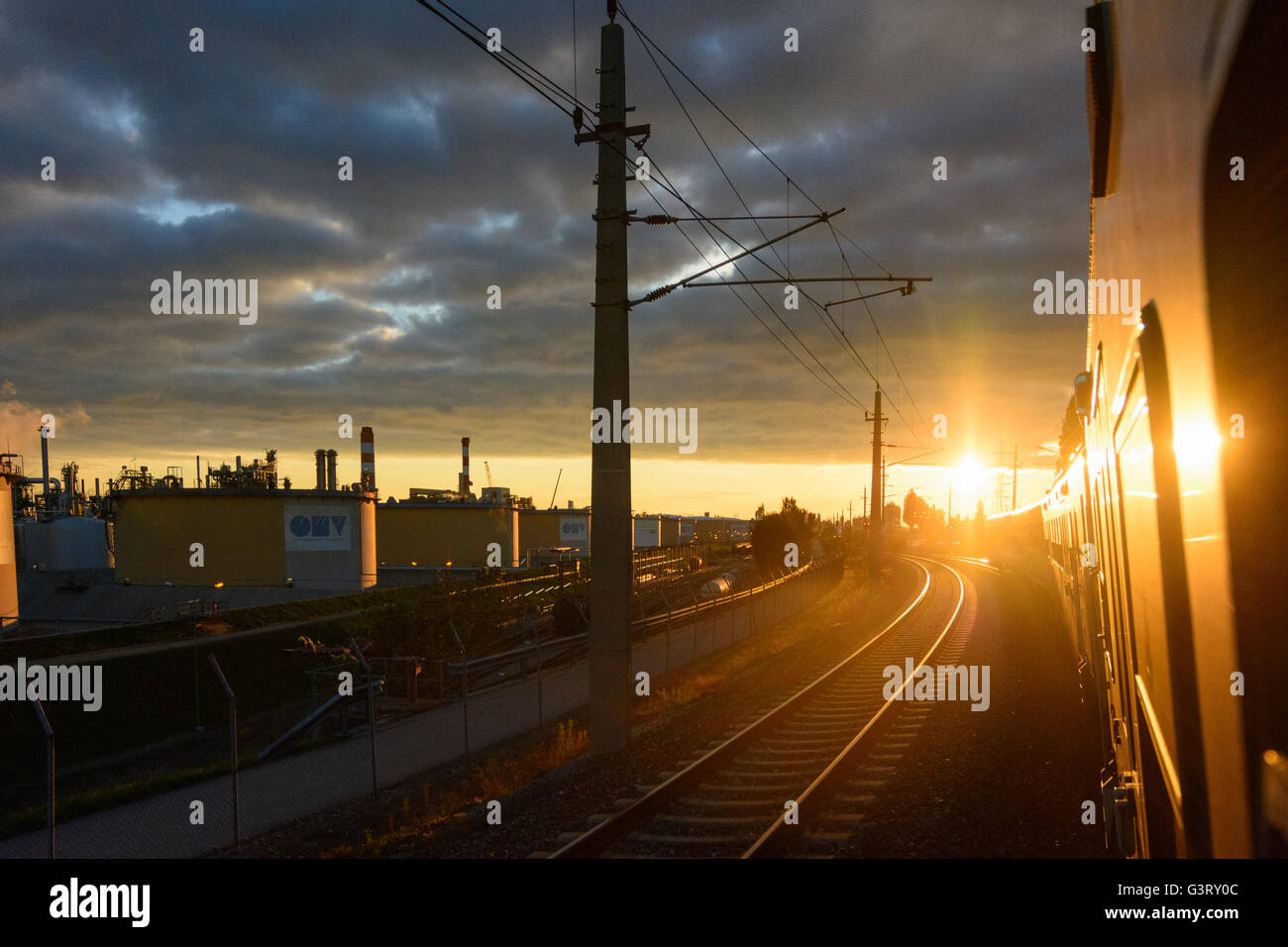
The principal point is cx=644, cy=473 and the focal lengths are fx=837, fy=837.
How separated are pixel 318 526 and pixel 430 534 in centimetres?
1626

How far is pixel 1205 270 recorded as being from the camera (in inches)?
63.6

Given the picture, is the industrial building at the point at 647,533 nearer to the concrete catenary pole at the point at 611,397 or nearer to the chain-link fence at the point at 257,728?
the chain-link fence at the point at 257,728

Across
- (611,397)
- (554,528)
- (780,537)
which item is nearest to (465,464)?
(554,528)

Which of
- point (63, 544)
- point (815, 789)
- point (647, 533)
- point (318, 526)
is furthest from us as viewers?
point (647, 533)

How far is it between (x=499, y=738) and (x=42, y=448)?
9605 centimetres

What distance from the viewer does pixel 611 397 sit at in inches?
520

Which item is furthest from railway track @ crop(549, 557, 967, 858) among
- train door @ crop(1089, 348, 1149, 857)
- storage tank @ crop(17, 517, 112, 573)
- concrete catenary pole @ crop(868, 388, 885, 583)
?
storage tank @ crop(17, 517, 112, 573)

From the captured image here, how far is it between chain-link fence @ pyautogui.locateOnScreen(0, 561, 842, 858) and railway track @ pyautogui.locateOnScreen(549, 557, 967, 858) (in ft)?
15.1

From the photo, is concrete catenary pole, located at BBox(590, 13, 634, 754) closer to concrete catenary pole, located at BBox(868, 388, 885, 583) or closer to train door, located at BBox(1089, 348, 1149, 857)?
train door, located at BBox(1089, 348, 1149, 857)

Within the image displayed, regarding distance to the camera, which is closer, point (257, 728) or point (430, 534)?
point (257, 728)

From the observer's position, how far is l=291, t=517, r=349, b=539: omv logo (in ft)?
169

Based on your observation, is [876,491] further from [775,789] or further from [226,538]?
[226,538]

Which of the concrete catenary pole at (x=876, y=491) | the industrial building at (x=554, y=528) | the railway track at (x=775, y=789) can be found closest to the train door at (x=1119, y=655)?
the railway track at (x=775, y=789)

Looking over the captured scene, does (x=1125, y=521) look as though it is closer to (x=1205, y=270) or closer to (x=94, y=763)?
(x=1205, y=270)
